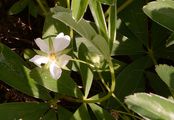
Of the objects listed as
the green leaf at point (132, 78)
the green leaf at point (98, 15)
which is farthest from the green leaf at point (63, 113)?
the green leaf at point (98, 15)

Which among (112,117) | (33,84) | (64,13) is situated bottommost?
(112,117)

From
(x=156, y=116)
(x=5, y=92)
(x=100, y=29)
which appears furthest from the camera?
(x=5, y=92)

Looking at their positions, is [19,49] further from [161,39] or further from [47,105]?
[161,39]

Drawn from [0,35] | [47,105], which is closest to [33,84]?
[47,105]

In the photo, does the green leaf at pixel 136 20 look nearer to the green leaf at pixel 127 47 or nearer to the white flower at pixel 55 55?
the green leaf at pixel 127 47

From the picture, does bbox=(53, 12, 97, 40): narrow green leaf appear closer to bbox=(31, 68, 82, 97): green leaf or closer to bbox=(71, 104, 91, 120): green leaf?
bbox=(31, 68, 82, 97): green leaf

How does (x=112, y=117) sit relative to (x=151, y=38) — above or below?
below

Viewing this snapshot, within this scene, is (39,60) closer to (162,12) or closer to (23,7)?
(162,12)
